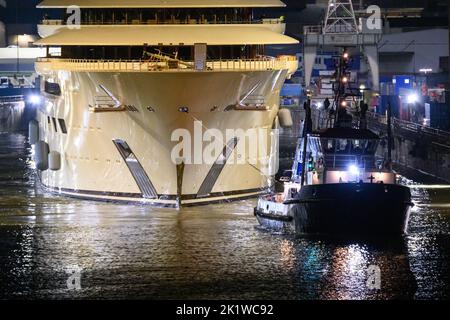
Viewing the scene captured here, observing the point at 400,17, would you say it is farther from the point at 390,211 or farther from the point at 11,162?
the point at 390,211

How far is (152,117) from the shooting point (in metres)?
43.2

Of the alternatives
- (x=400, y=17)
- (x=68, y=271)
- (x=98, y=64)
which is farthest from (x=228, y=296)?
(x=400, y=17)

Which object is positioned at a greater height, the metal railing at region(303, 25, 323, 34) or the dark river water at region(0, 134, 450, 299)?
the metal railing at region(303, 25, 323, 34)

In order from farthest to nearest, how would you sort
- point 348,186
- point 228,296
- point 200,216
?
point 200,216 < point 348,186 < point 228,296

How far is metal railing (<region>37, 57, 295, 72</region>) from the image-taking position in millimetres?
43406

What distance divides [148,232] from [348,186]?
24.0 feet

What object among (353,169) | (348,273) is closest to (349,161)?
(353,169)

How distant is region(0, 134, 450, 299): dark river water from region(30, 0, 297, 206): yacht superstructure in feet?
4.66

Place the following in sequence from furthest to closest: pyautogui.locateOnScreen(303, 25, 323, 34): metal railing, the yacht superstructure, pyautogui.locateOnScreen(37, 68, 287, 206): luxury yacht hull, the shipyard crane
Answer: pyautogui.locateOnScreen(303, 25, 323, 34): metal railing → the shipyard crane → the yacht superstructure → pyautogui.locateOnScreen(37, 68, 287, 206): luxury yacht hull

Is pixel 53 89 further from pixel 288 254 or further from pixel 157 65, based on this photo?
pixel 288 254

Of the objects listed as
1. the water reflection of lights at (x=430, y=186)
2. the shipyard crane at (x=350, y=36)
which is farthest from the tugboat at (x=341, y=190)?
the shipyard crane at (x=350, y=36)

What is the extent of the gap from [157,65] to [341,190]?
409 inches

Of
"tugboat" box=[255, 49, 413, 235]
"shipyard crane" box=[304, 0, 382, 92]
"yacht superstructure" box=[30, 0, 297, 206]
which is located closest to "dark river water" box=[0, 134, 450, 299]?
"tugboat" box=[255, 49, 413, 235]

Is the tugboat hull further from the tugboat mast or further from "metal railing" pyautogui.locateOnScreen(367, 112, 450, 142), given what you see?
"metal railing" pyautogui.locateOnScreen(367, 112, 450, 142)
